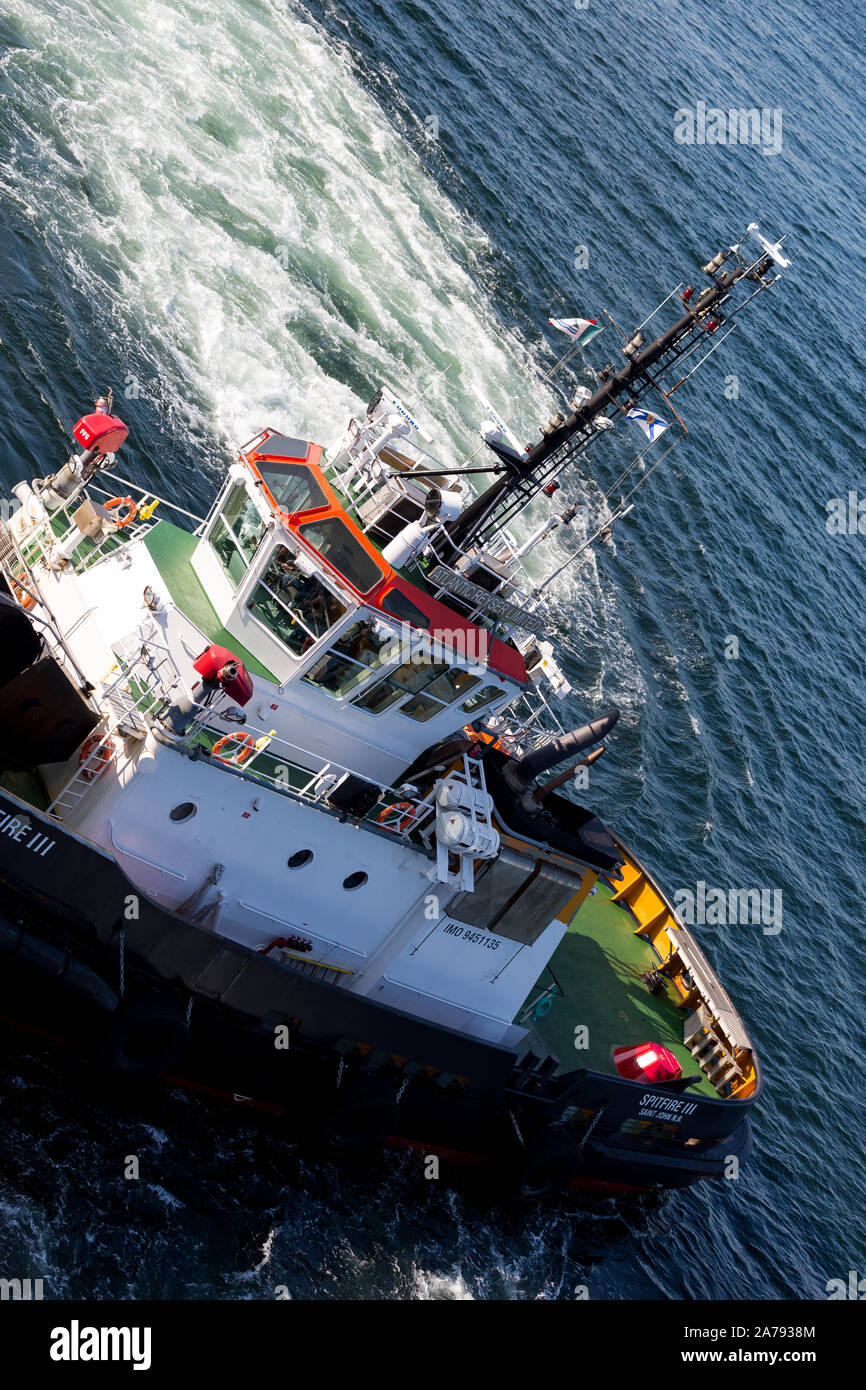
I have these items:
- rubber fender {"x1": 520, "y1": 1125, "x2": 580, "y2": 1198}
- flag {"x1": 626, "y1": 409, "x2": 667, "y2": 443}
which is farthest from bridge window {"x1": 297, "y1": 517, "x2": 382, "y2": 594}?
rubber fender {"x1": 520, "y1": 1125, "x2": 580, "y2": 1198}

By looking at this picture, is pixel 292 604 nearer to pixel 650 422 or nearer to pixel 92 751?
pixel 92 751

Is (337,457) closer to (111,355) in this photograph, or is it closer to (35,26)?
(111,355)

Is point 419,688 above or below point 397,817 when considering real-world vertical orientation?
above

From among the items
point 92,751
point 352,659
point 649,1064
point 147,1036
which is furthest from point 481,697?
point 649,1064

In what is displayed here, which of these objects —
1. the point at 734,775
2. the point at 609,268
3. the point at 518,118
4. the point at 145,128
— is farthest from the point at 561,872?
the point at 518,118

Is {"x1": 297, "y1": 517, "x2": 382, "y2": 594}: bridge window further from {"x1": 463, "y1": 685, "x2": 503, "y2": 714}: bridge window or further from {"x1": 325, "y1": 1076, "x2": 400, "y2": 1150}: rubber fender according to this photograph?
{"x1": 325, "y1": 1076, "x2": 400, "y2": 1150}: rubber fender

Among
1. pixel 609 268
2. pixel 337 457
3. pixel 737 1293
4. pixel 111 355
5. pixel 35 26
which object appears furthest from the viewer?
pixel 609 268
